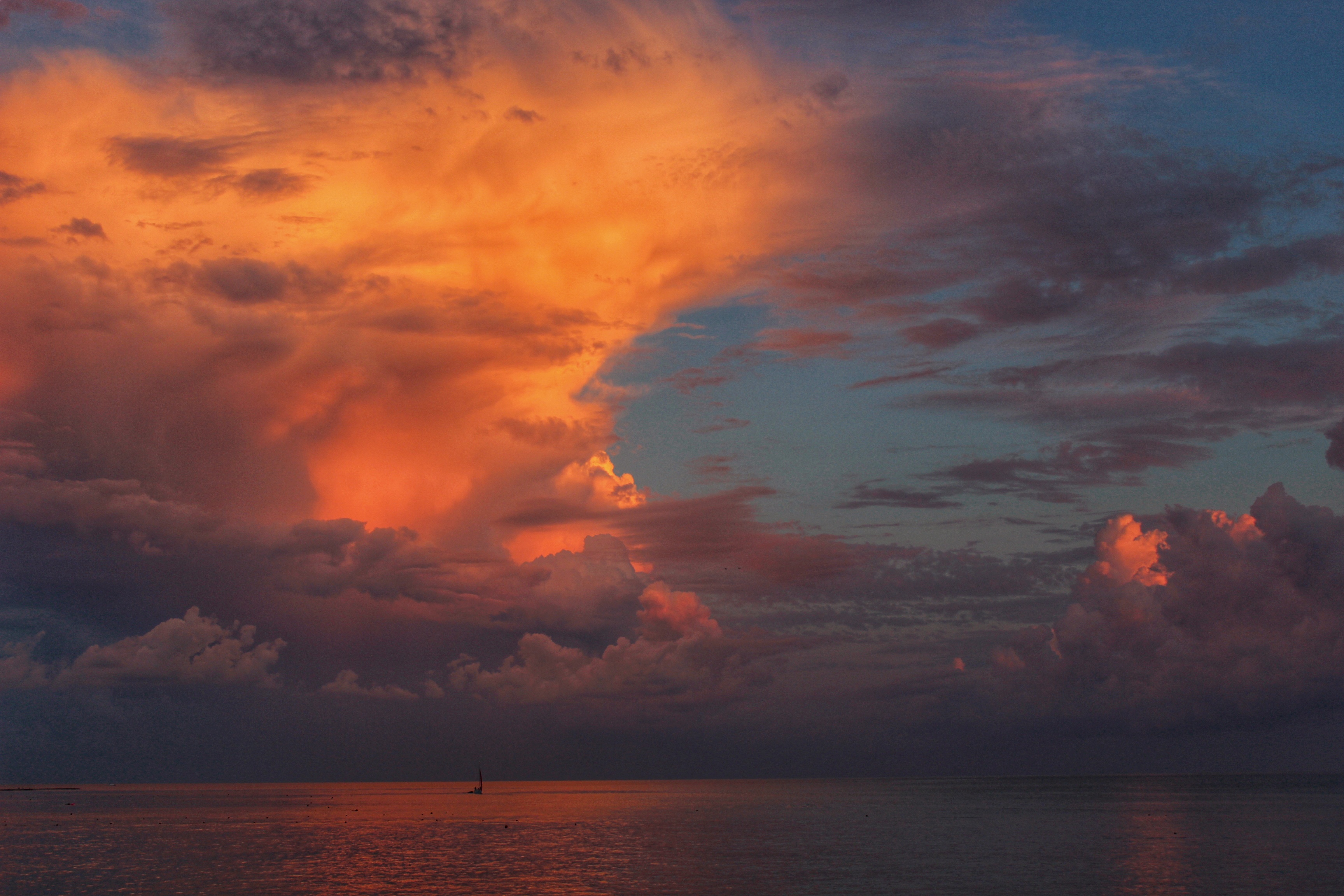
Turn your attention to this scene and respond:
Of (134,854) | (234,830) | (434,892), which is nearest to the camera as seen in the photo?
(434,892)

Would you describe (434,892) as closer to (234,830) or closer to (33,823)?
(234,830)

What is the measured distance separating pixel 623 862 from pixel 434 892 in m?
26.7

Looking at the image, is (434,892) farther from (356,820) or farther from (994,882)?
(356,820)

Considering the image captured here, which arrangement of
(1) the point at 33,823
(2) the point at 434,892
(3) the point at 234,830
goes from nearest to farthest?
(2) the point at 434,892, (3) the point at 234,830, (1) the point at 33,823

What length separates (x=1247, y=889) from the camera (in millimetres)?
81500

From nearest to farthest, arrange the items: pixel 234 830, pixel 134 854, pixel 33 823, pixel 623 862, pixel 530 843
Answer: pixel 623 862
pixel 134 854
pixel 530 843
pixel 234 830
pixel 33 823

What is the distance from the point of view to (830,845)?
117 metres

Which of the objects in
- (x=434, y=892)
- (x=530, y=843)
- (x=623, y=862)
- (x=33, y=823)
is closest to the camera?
(x=434, y=892)

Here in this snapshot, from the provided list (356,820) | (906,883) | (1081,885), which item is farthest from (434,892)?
(356,820)

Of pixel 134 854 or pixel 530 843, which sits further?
pixel 530 843

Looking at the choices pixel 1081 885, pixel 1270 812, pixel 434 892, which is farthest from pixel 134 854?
pixel 1270 812

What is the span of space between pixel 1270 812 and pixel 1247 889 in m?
129

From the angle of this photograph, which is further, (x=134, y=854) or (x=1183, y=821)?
(x=1183, y=821)

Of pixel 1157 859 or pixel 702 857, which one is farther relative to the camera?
pixel 702 857
